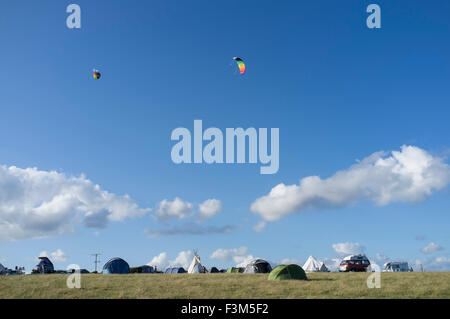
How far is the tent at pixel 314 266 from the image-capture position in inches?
2950

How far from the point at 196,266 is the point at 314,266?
75.2 feet

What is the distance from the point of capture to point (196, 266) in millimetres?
72750

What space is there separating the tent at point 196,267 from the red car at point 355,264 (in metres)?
27.4

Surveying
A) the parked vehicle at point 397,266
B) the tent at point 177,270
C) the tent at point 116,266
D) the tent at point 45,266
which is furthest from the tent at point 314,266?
the tent at point 45,266

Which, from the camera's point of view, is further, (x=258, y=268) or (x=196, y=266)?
(x=196, y=266)

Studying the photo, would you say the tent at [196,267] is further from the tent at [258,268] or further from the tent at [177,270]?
the tent at [258,268]

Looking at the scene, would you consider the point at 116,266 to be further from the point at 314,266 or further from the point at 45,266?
the point at 314,266

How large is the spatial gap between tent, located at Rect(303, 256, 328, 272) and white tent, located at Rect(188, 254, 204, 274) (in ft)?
67.3

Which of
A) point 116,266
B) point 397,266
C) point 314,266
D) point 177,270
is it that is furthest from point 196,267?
point 397,266
